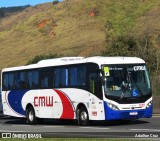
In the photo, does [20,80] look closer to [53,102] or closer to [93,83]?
[53,102]

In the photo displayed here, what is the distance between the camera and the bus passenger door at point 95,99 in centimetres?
2322

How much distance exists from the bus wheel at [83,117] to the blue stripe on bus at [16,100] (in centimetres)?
472

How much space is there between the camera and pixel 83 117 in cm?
2433

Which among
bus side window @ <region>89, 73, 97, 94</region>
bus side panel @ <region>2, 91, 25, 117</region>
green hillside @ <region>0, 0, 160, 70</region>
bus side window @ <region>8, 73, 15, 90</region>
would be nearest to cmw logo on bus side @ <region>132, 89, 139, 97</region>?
bus side window @ <region>89, 73, 97, 94</region>

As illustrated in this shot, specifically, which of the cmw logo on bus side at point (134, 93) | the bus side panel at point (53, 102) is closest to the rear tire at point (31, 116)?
the bus side panel at point (53, 102)

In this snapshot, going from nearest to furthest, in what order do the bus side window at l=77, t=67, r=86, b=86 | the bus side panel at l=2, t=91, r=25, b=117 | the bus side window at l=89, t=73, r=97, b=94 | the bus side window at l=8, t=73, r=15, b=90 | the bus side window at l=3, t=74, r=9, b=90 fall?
the bus side window at l=89, t=73, r=97, b=94, the bus side window at l=77, t=67, r=86, b=86, the bus side panel at l=2, t=91, r=25, b=117, the bus side window at l=8, t=73, r=15, b=90, the bus side window at l=3, t=74, r=9, b=90

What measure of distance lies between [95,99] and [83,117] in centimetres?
126

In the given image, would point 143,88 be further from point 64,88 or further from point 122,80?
point 64,88

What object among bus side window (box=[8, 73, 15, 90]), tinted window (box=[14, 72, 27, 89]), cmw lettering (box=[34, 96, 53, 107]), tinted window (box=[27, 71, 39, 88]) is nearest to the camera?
cmw lettering (box=[34, 96, 53, 107])

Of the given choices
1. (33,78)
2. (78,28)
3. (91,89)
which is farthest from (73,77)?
(78,28)

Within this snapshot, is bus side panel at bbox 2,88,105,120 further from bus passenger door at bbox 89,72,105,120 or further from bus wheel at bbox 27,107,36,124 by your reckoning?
bus wheel at bbox 27,107,36,124

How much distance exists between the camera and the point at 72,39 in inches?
3332

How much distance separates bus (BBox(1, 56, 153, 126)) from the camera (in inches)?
912

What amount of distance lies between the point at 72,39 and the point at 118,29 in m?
7.53
